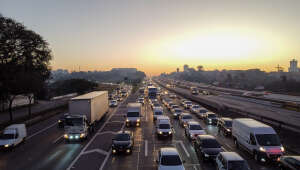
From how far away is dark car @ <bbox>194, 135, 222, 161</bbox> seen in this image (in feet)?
49.3

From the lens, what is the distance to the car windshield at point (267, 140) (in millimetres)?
15345

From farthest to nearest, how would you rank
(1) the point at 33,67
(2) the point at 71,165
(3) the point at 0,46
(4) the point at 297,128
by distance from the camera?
(1) the point at 33,67 → (3) the point at 0,46 → (4) the point at 297,128 → (2) the point at 71,165

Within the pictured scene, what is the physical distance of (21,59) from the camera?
4412 cm

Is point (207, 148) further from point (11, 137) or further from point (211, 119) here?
point (11, 137)

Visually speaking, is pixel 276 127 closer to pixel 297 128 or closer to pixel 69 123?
pixel 297 128

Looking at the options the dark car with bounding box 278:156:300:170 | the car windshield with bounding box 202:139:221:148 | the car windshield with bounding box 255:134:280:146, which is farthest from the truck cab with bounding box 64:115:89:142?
the dark car with bounding box 278:156:300:170

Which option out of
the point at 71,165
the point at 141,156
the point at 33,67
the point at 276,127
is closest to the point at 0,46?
the point at 33,67

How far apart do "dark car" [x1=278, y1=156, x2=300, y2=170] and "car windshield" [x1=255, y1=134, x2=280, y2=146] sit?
5.37ft

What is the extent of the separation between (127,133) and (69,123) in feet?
24.2

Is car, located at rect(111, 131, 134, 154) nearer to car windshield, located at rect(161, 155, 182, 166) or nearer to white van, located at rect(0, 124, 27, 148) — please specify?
car windshield, located at rect(161, 155, 182, 166)

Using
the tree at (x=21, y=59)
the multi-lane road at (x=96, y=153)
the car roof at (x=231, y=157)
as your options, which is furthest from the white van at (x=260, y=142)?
the tree at (x=21, y=59)

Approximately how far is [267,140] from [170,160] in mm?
8464

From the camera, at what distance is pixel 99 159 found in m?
16.6

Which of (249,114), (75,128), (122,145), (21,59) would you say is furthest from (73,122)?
(21,59)
